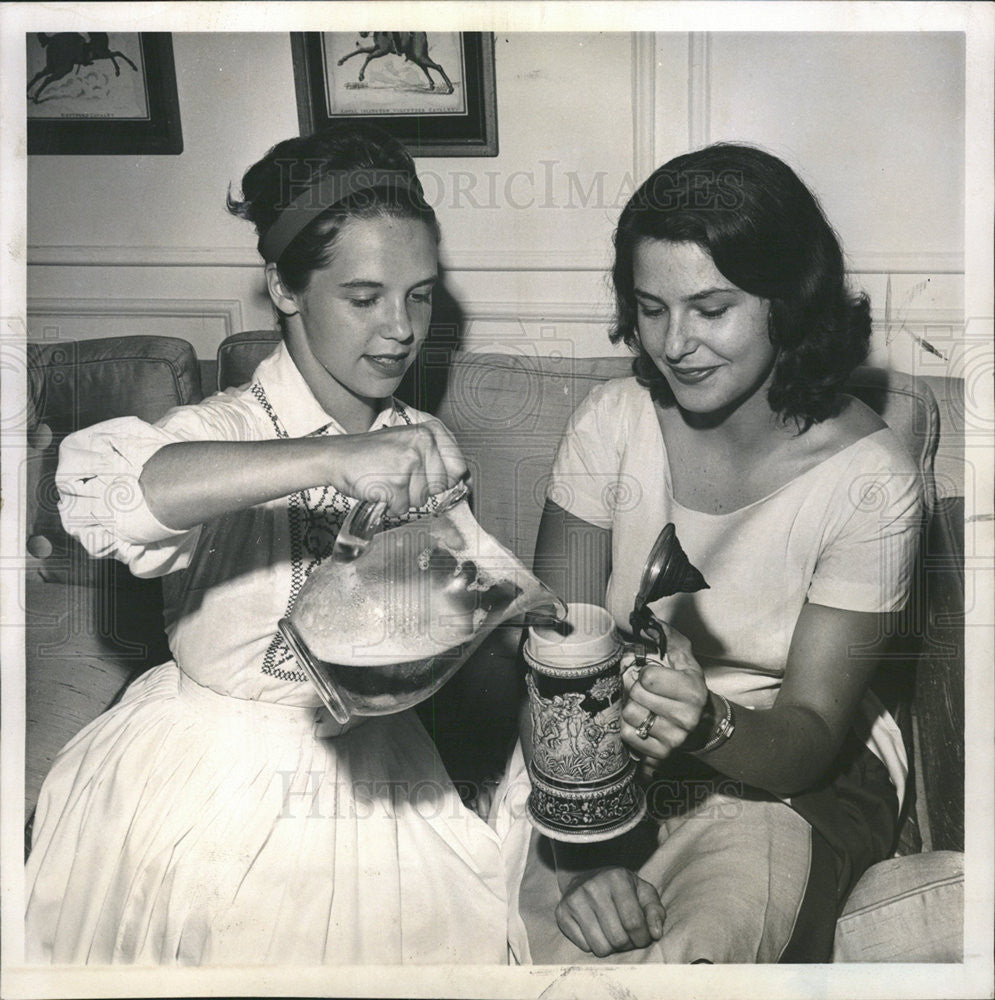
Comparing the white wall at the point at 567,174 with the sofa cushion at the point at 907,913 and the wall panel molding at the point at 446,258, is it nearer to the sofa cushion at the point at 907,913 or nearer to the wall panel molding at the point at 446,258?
the wall panel molding at the point at 446,258

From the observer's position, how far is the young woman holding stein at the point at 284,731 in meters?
1.20

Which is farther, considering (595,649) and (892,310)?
(892,310)

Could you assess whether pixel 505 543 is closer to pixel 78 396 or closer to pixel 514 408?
pixel 514 408

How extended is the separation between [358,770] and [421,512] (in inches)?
12.2

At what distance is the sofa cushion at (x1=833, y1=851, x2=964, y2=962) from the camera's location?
1.22 metres

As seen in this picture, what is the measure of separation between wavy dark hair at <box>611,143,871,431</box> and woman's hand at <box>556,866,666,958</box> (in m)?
0.54

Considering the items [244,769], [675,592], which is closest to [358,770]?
[244,769]

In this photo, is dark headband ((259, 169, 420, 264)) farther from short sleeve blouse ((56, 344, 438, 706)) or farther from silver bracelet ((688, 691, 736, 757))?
silver bracelet ((688, 691, 736, 757))

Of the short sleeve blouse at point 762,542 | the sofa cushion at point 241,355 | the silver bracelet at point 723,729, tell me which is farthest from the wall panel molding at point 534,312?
the silver bracelet at point 723,729

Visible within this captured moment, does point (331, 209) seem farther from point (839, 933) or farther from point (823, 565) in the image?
point (839, 933)

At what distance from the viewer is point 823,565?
121 centimetres

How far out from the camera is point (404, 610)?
1.11m

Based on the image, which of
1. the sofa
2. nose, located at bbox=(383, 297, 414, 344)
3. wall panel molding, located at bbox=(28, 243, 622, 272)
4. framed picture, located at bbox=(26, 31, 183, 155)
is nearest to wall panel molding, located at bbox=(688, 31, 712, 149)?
wall panel molding, located at bbox=(28, 243, 622, 272)

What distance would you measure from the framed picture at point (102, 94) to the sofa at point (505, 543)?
0.75 feet
